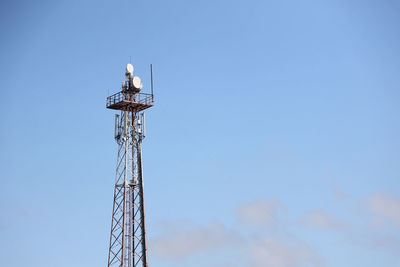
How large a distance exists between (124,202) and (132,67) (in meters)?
15.8

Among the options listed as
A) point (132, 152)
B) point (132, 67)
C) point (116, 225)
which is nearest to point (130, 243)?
point (116, 225)

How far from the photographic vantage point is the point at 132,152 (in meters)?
112

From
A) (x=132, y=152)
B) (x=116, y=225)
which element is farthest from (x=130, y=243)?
(x=132, y=152)

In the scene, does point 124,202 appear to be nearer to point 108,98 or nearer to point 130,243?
point 130,243

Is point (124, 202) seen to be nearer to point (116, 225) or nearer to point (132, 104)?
point (116, 225)

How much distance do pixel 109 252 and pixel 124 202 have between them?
5.67 meters

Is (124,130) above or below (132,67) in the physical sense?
below

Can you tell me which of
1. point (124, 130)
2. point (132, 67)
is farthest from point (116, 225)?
point (132, 67)

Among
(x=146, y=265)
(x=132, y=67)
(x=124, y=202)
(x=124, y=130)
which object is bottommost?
(x=146, y=265)

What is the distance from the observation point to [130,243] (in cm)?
10862

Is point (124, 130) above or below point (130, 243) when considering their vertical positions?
above

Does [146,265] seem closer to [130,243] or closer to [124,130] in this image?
[130,243]

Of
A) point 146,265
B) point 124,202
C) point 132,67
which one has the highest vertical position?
point 132,67

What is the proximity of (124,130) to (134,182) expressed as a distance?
5.96 meters
